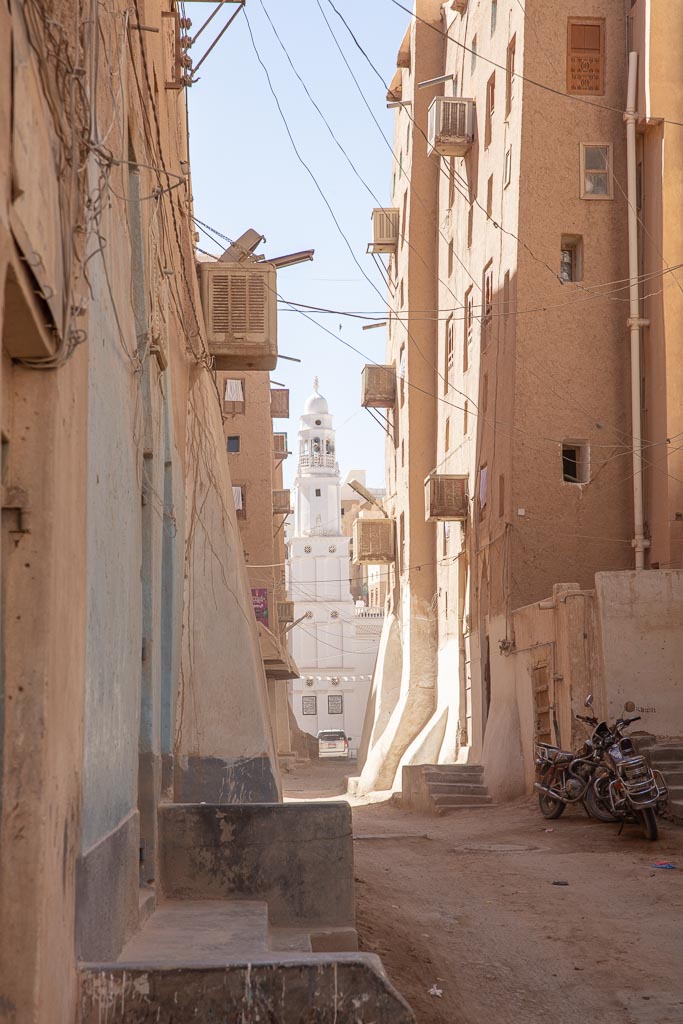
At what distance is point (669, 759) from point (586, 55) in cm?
1357

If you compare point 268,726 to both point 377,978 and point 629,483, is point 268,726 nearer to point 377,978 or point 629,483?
point 377,978

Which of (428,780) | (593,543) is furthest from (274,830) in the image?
(593,543)

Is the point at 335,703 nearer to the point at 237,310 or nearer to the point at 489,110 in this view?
the point at 489,110

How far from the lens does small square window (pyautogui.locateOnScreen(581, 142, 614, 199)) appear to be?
2241 centimetres

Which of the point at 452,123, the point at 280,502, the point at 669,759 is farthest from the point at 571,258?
the point at 280,502

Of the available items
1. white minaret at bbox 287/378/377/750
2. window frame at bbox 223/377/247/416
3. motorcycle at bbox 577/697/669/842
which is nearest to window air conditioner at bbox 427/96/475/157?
window frame at bbox 223/377/247/416

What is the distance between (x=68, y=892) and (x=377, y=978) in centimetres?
135

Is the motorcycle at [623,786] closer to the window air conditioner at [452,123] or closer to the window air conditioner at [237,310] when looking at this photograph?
the window air conditioner at [237,310]

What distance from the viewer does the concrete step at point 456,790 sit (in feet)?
65.1

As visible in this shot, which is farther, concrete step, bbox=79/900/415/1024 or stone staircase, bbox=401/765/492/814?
stone staircase, bbox=401/765/492/814

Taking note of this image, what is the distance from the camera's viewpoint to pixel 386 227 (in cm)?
3447

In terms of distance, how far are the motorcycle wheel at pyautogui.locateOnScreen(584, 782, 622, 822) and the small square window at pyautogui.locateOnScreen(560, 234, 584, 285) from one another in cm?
1085

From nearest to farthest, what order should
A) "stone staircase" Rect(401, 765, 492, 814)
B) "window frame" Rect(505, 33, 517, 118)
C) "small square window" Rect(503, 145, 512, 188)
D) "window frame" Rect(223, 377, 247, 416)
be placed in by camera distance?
1. "stone staircase" Rect(401, 765, 492, 814)
2. "small square window" Rect(503, 145, 512, 188)
3. "window frame" Rect(505, 33, 517, 118)
4. "window frame" Rect(223, 377, 247, 416)

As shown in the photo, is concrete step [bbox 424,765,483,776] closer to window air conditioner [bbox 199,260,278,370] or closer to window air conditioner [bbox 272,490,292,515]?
window air conditioner [bbox 199,260,278,370]
